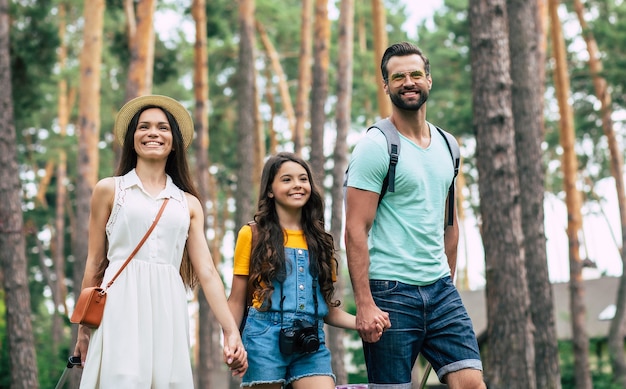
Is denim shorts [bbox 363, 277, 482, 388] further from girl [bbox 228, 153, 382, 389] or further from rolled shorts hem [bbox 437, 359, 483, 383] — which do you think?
girl [bbox 228, 153, 382, 389]

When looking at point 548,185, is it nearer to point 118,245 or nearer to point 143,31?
point 143,31

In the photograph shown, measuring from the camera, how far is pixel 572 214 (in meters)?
20.5

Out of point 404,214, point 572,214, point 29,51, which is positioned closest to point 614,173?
point 572,214

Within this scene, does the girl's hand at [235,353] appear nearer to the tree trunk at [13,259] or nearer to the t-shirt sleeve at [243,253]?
the t-shirt sleeve at [243,253]

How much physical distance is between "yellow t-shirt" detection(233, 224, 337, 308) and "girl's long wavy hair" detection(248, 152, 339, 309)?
0.10ft

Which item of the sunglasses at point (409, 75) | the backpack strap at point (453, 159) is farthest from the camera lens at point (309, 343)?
the sunglasses at point (409, 75)

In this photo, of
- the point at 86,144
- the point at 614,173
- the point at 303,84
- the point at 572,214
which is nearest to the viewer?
the point at 86,144

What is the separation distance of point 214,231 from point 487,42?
31.5m

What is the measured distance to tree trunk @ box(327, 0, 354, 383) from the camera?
1891 centimetres

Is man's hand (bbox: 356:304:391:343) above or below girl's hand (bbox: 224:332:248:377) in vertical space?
above

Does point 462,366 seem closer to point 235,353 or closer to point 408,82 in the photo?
point 235,353

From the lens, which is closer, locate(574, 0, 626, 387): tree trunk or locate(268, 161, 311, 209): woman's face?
locate(268, 161, 311, 209): woman's face

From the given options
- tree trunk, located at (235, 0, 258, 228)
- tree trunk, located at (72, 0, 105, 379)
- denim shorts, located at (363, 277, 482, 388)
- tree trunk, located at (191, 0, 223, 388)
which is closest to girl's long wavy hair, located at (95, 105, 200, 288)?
denim shorts, located at (363, 277, 482, 388)

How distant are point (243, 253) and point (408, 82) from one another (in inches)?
48.8
